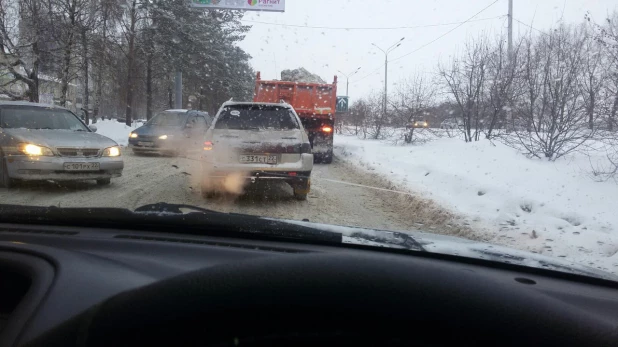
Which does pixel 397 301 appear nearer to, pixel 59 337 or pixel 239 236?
pixel 59 337

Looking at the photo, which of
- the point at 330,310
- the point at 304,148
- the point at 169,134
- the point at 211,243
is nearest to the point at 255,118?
the point at 304,148

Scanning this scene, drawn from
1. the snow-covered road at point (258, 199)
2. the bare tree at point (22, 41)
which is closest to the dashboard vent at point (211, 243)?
the snow-covered road at point (258, 199)

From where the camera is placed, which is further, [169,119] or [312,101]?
[312,101]

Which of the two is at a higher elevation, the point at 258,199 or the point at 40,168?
the point at 40,168

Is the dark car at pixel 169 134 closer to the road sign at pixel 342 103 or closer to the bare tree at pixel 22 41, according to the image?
the road sign at pixel 342 103

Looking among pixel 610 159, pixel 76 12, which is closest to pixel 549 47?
pixel 610 159

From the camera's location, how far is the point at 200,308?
0.81 m

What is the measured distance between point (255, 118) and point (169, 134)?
8908 millimetres

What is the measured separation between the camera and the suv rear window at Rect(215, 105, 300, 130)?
7736 mm

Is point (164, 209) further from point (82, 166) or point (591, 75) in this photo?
point (591, 75)

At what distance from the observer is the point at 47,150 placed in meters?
7.50

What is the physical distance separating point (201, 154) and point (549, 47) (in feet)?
29.1

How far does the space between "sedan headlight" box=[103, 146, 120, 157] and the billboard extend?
921 cm

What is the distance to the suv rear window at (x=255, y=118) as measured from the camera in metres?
7.74
